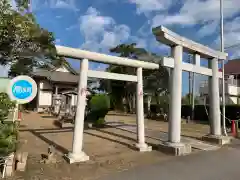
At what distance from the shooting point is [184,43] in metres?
8.92

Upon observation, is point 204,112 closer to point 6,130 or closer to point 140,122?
point 140,122

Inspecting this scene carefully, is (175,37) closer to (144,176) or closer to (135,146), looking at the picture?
(135,146)

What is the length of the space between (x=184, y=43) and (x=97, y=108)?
28.7 feet

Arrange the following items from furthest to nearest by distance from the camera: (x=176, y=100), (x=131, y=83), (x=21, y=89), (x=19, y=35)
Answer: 1. (x=131, y=83)
2. (x=19, y=35)
3. (x=176, y=100)
4. (x=21, y=89)

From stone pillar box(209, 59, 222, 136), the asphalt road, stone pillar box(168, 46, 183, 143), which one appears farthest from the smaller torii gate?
the asphalt road

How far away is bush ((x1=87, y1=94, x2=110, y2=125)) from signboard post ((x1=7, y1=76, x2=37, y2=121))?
9.87m

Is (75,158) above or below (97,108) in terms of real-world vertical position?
below

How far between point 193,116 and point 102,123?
13177 mm

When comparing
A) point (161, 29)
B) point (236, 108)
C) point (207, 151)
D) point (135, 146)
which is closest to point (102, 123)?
point (135, 146)

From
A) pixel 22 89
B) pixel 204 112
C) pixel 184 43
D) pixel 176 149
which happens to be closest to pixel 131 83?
pixel 204 112

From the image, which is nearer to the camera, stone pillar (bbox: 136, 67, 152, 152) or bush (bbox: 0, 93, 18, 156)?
bush (bbox: 0, 93, 18, 156)

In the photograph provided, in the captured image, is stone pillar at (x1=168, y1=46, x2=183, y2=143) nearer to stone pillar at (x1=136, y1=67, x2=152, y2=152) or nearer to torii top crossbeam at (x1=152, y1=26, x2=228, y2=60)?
torii top crossbeam at (x1=152, y1=26, x2=228, y2=60)

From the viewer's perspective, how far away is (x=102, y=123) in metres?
15.4

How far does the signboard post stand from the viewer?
18.5 ft
